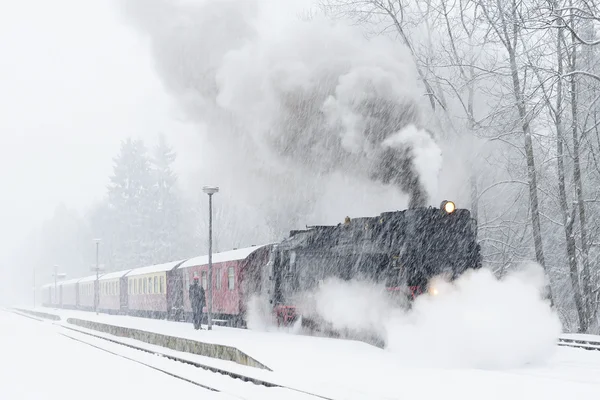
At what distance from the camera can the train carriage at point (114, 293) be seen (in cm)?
3878

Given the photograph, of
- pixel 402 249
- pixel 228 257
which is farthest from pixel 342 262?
pixel 228 257

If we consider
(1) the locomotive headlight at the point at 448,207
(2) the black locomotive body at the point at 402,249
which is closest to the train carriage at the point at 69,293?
(2) the black locomotive body at the point at 402,249

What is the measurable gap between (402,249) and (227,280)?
12.5 m

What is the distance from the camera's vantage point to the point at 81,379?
11.0 metres

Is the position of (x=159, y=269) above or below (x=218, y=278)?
above

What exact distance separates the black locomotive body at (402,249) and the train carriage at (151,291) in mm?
15681

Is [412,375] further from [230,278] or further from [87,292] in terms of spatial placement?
[87,292]

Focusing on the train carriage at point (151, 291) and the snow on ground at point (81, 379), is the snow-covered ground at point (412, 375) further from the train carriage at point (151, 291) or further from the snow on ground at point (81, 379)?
the train carriage at point (151, 291)

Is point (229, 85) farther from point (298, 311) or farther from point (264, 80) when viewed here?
point (298, 311)

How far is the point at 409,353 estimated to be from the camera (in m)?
11.6

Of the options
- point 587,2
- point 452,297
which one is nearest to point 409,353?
point 452,297

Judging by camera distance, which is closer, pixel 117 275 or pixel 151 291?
pixel 151 291

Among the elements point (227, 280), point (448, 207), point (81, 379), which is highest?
point (448, 207)

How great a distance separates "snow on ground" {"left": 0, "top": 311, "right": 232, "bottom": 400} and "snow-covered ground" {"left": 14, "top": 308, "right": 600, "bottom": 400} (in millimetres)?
1559
